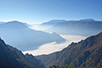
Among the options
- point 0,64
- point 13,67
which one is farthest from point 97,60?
point 0,64

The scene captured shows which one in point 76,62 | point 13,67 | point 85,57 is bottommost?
point 76,62

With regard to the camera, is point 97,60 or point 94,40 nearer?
point 97,60

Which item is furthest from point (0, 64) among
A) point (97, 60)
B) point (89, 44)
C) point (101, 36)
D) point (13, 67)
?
point (101, 36)

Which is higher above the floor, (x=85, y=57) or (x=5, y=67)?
(x=5, y=67)

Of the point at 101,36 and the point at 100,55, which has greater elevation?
the point at 101,36

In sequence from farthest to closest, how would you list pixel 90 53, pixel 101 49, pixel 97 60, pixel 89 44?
pixel 89 44 < pixel 90 53 < pixel 101 49 < pixel 97 60

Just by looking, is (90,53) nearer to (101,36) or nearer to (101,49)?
(101,49)

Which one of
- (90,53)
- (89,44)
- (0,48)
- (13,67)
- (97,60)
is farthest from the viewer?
(89,44)

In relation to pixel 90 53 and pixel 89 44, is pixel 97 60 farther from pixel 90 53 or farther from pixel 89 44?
pixel 89 44

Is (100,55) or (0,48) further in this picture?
(100,55)
